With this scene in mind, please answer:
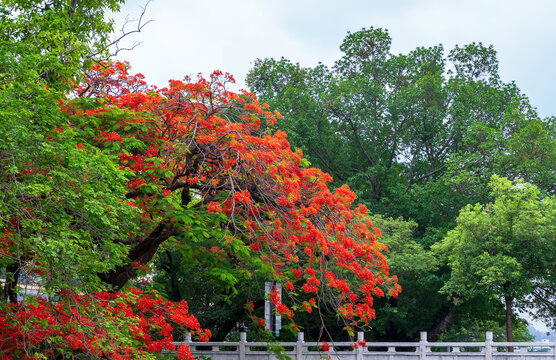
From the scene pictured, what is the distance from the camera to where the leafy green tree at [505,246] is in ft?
70.1

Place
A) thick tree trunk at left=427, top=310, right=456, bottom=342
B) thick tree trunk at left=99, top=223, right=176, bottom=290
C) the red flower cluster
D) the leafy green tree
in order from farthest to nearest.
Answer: thick tree trunk at left=427, top=310, right=456, bottom=342 < the leafy green tree < thick tree trunk at left=99, top=223, right=176, bottom=290 < the red flower cluster

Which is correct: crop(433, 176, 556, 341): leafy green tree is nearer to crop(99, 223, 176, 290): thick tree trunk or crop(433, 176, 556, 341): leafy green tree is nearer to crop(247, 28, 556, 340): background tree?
crop(247, 28, 556, 340): background tree

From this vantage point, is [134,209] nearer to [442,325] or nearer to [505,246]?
[505,246]

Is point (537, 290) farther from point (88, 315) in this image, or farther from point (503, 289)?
point (88, 315)

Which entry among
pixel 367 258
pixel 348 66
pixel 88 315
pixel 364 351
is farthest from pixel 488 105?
pixel 88 315

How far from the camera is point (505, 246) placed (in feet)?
71.5

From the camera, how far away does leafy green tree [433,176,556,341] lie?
21359mm

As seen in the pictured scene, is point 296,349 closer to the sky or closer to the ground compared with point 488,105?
closer to the ground

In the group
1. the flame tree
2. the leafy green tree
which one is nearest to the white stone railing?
the leafy green tree

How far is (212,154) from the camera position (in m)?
11.8

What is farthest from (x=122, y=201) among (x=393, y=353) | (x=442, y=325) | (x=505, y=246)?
(x=442, y=325)

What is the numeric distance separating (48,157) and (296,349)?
11.4m

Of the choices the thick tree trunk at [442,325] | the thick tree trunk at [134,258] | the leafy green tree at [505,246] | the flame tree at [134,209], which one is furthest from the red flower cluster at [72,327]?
the thick tree trunk at [442,325]

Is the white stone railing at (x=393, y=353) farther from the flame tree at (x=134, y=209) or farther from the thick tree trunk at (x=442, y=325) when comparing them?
the thick tree trunk at (x=442, y=325)
